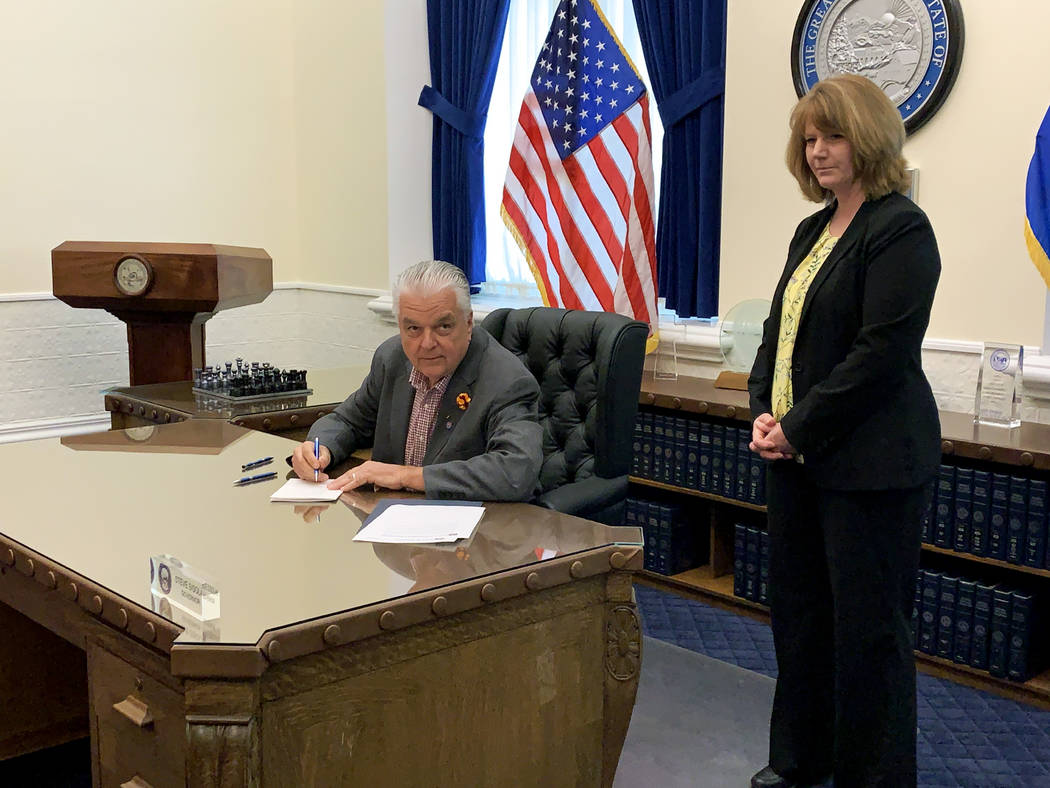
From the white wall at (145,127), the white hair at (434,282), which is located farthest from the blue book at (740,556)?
the white wall at (145,127)

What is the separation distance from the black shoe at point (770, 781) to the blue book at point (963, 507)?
0.96 meters

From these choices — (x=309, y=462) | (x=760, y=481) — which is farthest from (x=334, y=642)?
(x=760, y=481)

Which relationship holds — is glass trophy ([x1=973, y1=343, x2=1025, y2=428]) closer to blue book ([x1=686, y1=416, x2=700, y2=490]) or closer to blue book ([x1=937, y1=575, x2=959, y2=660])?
blue book ([x1=937, y1=575, x2=959, y2=660])

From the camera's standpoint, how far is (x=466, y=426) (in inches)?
98.0

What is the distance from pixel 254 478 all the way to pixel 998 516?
78.1 inches

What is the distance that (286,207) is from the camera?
228 inches

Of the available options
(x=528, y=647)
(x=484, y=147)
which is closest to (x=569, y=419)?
(x=528, y=647)

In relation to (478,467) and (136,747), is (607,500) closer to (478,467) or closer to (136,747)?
(478,467)

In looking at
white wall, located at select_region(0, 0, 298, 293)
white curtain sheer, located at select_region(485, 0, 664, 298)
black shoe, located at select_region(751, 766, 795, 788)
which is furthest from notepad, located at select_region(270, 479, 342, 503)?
white wall, located at select_region(0, 0, 298, 293)

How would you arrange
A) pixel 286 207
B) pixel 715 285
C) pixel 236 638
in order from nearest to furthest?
1. pixel 236 638
2. pixel 715 285
3. pixel 286 207

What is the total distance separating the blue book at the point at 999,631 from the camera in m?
2.97

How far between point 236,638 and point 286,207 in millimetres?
4579

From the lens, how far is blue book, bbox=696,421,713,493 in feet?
12.1

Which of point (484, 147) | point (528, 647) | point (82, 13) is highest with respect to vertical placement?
point (82, 13)
